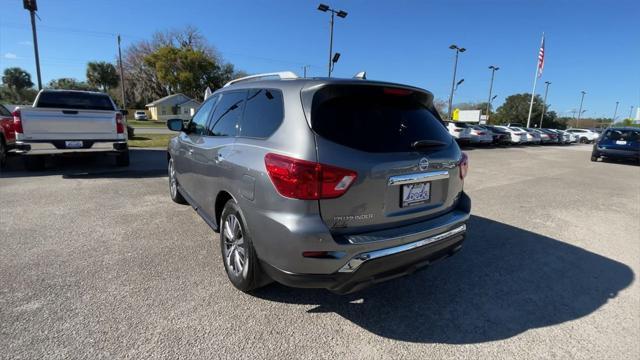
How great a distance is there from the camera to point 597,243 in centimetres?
448

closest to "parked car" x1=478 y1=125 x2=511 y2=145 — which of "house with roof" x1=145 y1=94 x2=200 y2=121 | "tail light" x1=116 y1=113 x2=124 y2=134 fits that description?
"tail light" x1=116 y1=113 x2=124 y2=134

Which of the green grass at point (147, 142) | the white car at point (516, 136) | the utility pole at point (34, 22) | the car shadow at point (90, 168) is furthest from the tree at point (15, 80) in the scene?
the white car at point (516, 136)

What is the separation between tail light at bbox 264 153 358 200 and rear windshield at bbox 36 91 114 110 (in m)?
8.19

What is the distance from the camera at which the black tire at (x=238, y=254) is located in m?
2.61

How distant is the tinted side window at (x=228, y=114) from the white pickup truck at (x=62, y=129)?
5.04 metres

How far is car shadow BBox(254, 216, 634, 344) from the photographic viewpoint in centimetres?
257

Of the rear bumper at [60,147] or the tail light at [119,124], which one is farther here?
the tail light at [119,124]

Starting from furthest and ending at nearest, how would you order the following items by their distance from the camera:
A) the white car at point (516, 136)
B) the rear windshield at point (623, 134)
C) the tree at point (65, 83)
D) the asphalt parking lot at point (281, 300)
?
the tree at point (65, 83), the white car at point (516, 136), the rear windshield at point (623, 134), the asphalt parking lot at point (281, 300)

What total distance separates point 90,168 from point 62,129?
172 cm

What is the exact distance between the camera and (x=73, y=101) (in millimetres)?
8359

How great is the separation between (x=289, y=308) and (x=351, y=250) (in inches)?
35.7

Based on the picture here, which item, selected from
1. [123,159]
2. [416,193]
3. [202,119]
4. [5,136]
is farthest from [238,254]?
[5,136]

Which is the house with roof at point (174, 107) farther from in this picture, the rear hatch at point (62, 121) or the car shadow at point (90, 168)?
the rear hatch at point (62, 121)

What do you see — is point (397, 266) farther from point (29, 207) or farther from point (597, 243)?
point (29, 207)
